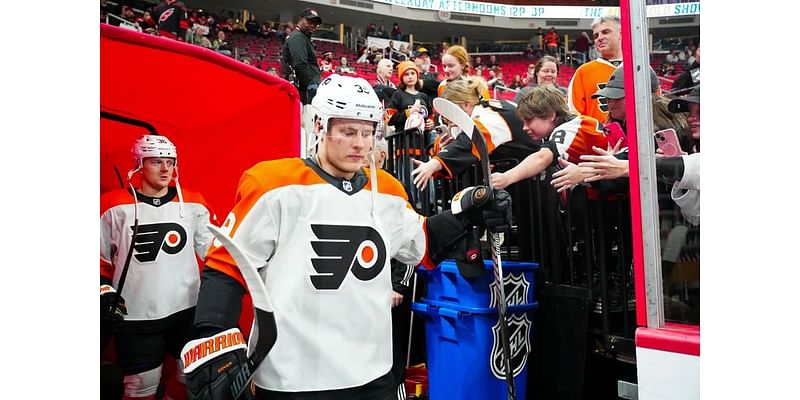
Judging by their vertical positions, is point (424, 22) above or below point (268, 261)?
above

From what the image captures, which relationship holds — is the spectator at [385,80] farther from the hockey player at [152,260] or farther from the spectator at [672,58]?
the spectator at [672,58]

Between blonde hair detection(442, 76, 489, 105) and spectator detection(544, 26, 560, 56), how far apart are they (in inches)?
16.8

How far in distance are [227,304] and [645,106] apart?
1.06 metres

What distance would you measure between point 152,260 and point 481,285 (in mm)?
1000

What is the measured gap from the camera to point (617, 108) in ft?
6.84

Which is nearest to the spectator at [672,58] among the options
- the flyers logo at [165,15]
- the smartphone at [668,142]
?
the smartphone at [668,142]

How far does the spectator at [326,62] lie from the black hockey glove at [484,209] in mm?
528

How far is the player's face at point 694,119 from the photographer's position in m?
1.42

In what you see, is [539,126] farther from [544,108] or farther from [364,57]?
[364,57]

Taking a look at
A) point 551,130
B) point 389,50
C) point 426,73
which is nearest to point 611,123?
point 551,130

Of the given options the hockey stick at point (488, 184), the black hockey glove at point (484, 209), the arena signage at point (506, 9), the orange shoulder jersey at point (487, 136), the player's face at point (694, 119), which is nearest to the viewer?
the player's face at point (694, 119)

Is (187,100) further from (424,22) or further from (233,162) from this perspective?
(424,22)
